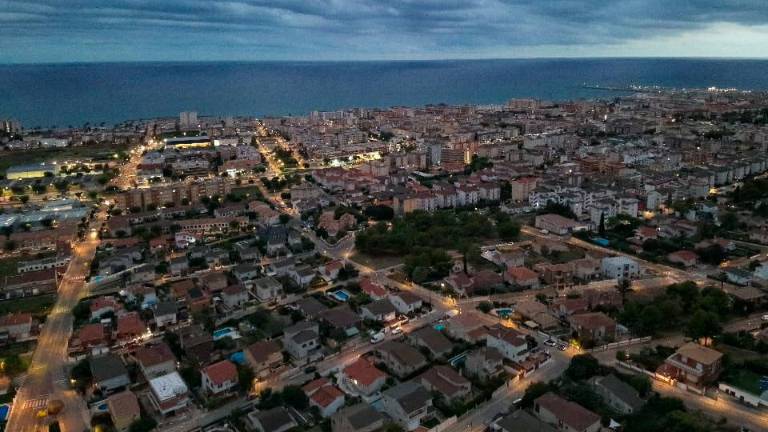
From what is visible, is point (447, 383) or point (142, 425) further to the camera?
point (447, 383)

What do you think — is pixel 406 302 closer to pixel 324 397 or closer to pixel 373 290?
pixel 373 290

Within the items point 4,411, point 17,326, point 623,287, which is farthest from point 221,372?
point 623,287

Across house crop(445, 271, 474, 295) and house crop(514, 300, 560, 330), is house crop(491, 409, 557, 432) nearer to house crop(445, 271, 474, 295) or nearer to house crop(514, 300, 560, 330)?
house crop(514, 300, 560, 330)

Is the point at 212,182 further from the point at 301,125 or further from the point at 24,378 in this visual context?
the point at 301,125

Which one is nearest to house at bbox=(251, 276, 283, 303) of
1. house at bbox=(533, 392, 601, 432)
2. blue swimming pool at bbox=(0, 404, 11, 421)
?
blue swimming pool at bbox=(0, 404, 11, 421)

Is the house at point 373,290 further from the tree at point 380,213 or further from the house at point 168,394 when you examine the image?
the tree at point 380,213

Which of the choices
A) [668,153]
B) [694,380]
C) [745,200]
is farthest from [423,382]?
[668,153]
